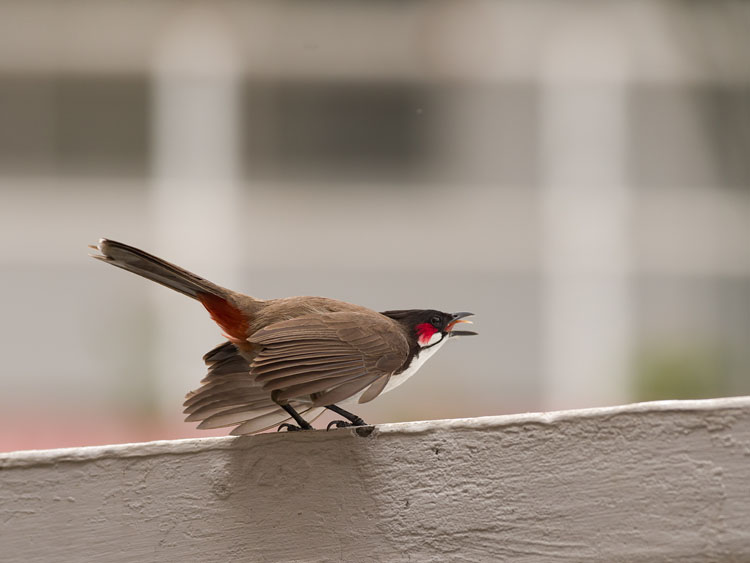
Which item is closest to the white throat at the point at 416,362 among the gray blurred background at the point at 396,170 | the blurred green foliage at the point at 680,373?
the blurred green foliage at the point at 680,373

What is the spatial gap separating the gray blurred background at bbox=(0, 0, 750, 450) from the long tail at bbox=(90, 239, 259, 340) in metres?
4.00

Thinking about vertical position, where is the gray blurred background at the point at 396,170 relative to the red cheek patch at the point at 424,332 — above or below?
above

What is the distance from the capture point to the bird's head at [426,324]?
5.80 feet

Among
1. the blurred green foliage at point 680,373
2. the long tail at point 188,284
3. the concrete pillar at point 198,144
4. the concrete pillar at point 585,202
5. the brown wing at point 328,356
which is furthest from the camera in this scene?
the concrete pillar at point 585,202

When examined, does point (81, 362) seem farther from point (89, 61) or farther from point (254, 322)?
point (254, 322)

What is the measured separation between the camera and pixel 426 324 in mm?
1783

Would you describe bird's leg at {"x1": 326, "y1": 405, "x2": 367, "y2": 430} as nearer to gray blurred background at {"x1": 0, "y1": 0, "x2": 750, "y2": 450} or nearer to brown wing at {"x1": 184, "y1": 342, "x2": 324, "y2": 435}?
brown wing at {"x1": 184, "y1": 342, "x2": 324, "y2": 435}

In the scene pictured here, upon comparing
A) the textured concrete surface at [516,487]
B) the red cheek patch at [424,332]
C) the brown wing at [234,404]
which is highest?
the red cheek patch at [424,332]

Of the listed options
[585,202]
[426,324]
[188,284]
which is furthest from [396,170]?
[188,284]

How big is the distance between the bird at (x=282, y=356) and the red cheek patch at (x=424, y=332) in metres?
0.03

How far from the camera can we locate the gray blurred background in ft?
19.9

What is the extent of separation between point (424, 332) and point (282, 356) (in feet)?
1.23

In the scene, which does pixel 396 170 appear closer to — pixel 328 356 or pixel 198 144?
pixel 198 144

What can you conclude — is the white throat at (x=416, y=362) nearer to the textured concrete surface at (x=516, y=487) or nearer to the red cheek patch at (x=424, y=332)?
the red cheek patch at (x=424, y=332)
